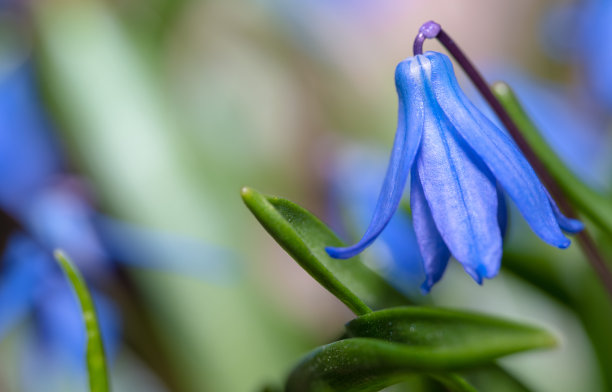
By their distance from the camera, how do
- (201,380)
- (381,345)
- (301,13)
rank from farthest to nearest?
1. (301,13)
2. (201,380)
3. (381,345)

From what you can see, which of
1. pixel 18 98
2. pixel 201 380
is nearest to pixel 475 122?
pixel 201 380

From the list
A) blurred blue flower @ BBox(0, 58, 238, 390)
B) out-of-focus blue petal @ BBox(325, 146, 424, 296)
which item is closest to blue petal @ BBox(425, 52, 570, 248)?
out-of-focus blue petal @ BBox(325, 146, 424, 296)

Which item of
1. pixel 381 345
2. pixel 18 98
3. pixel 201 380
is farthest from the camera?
pixel 18 98

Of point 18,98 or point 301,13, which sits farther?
point 301,13

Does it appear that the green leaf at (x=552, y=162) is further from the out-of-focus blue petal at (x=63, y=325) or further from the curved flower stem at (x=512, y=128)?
the out-of-focus blue petal at (x=63, y=325)

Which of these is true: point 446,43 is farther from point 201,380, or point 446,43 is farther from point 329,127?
point 329,127

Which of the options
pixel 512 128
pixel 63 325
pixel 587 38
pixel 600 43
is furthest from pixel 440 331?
pixel 587 38
